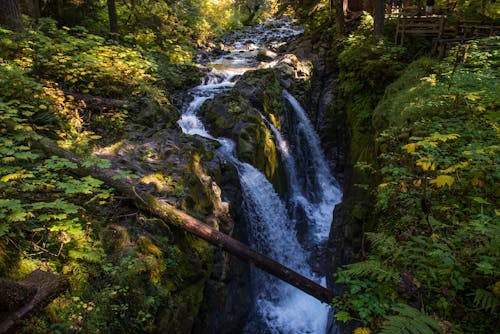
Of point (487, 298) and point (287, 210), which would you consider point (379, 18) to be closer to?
point (287, 210)

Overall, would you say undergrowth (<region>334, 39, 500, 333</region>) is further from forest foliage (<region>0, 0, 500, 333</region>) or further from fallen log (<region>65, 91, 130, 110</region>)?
fallen log (<region>65, 91, 130, 110</region>)

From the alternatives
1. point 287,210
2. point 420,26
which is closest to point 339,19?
point 420,26

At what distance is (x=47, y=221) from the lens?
13.7 feet

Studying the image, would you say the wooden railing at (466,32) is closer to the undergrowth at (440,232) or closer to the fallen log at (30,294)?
the undergrowth at (440,232)

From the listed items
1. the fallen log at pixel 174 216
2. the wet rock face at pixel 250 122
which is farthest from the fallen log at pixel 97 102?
the wet rock face at pixel 250 122

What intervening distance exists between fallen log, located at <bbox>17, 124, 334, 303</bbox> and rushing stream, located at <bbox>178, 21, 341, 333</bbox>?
2948mm

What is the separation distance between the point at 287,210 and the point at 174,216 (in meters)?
6.61

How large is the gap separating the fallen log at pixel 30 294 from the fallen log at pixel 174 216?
2.20 m

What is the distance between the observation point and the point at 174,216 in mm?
5641

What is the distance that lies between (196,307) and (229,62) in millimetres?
16137

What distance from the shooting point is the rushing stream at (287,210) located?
8719 mm

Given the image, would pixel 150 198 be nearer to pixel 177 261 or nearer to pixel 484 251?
pixel 177 261

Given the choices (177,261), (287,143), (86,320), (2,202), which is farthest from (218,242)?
(287,143)

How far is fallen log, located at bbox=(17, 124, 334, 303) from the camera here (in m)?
5.48
